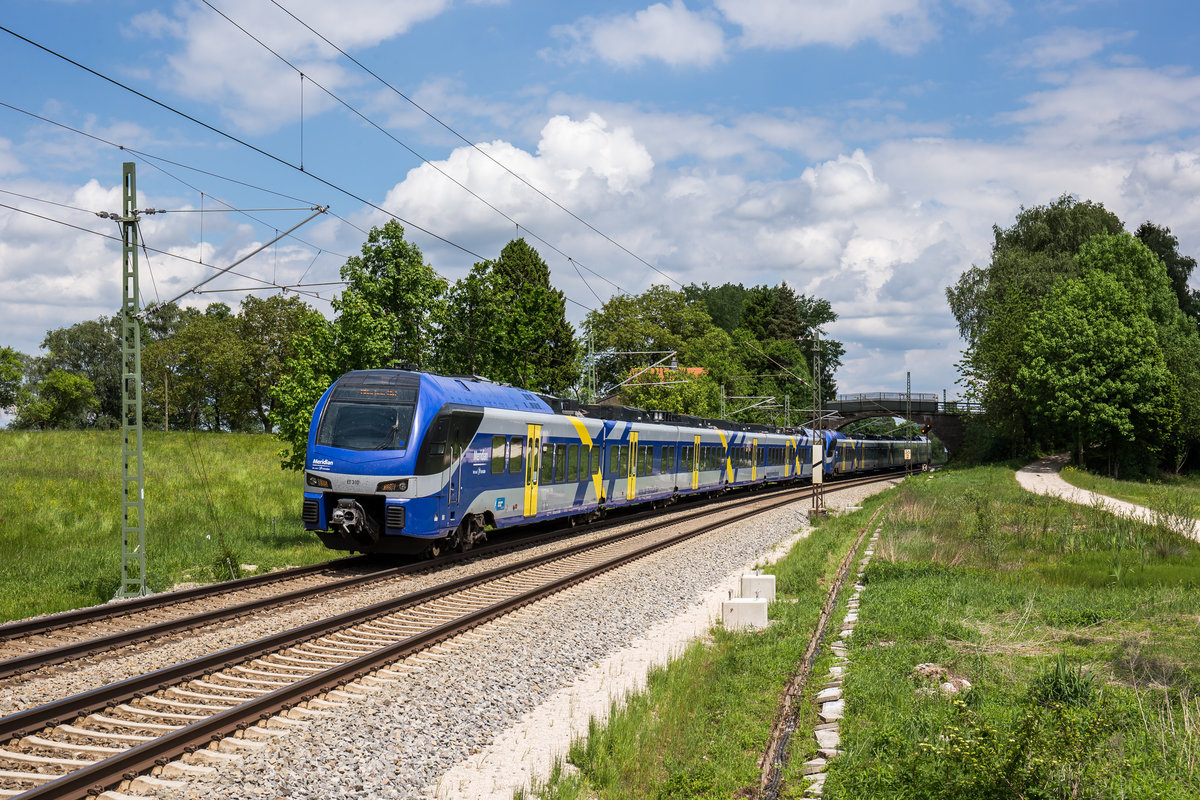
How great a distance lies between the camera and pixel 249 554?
59.3 feet

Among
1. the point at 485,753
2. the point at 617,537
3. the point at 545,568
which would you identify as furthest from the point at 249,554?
the point at 485,753

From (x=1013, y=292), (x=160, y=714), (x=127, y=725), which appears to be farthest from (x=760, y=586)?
(x=1013, y=292)

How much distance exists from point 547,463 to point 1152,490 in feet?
95.5

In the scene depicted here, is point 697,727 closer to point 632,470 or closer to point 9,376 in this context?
point 632,470

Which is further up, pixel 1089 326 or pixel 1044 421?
pixel 1089 326

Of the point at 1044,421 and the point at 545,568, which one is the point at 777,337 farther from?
the point at 545,568

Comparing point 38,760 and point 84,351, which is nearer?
point 38,760

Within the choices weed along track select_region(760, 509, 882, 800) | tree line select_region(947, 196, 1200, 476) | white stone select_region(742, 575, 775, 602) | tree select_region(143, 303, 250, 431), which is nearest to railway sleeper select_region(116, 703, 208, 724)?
weed along track select_region(760, 509, 882, 800)

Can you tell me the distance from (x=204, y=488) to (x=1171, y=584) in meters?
27.8

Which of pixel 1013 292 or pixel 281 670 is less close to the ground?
pixel 1013 292

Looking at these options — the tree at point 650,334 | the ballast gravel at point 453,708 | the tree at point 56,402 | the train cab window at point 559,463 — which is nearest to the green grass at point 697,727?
the ballast gravel at point 453,708

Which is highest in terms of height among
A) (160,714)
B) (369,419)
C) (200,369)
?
(200,369)

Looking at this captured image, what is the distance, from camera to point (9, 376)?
7244cm

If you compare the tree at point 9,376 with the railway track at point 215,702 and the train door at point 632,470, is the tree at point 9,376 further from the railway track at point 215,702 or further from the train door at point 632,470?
the railway track at point 215,702
